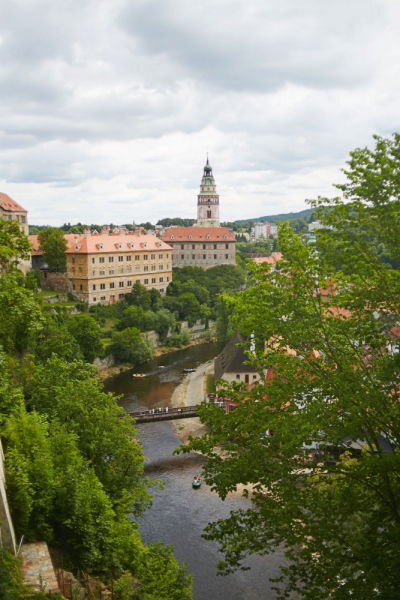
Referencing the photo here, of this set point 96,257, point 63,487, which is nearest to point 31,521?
point 63,487

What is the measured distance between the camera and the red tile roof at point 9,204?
5325 centimetres

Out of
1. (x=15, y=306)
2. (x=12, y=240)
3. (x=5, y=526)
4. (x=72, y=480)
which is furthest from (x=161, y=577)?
(x=12, y=240)

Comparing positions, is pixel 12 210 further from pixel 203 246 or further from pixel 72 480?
pixel 72 480

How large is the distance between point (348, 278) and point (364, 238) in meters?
0.67

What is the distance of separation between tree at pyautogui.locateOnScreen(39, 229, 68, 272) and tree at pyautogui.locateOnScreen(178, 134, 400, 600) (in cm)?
4834

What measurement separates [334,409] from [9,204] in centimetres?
5277

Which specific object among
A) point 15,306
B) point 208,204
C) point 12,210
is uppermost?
point 208,204

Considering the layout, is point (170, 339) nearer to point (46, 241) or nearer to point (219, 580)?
point (46, 241)

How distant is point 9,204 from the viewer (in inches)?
2143

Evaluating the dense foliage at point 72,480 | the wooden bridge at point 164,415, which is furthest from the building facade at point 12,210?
the dense foliage at point 72,480

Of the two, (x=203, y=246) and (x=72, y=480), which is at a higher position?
(x=203, y=246)

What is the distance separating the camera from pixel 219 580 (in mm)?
17516

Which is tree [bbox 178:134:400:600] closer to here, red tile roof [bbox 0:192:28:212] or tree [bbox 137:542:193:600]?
tree [bbox 137:542:193:600]

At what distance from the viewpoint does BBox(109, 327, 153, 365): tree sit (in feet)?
151
